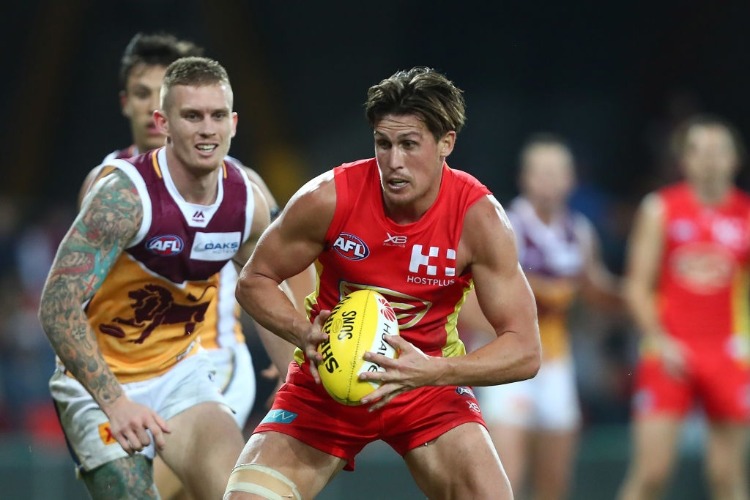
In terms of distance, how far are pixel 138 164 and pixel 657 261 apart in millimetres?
4571

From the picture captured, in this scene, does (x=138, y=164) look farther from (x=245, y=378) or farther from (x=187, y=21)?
(x=187, y=21)

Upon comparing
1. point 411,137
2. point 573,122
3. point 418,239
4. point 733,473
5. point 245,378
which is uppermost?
point 573,122

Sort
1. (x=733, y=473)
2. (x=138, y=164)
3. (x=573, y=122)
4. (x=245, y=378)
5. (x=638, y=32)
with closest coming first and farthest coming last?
1. (x=138, y=164)
2. (x=245, y=378)
3. (x=733, y=473)
4. (x=573, y=122)
5. (x=638, y=32)

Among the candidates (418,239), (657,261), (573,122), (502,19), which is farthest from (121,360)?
(502,19)

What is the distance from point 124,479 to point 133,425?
0.45 meters

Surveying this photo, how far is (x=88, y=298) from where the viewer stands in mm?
4660

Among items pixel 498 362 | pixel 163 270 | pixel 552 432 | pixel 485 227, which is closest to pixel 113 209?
pixel 163 270

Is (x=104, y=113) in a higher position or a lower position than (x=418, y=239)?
higher

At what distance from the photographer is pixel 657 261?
27.7 ft

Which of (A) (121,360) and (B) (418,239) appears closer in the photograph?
(B) (418,239)

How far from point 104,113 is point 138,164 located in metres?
8.92

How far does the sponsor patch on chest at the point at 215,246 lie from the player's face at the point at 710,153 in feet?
14.5

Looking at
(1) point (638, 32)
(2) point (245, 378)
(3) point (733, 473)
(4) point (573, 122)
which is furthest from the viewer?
(1) point (638, 32)

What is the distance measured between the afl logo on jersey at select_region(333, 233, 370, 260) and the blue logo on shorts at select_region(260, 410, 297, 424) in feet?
2.09
